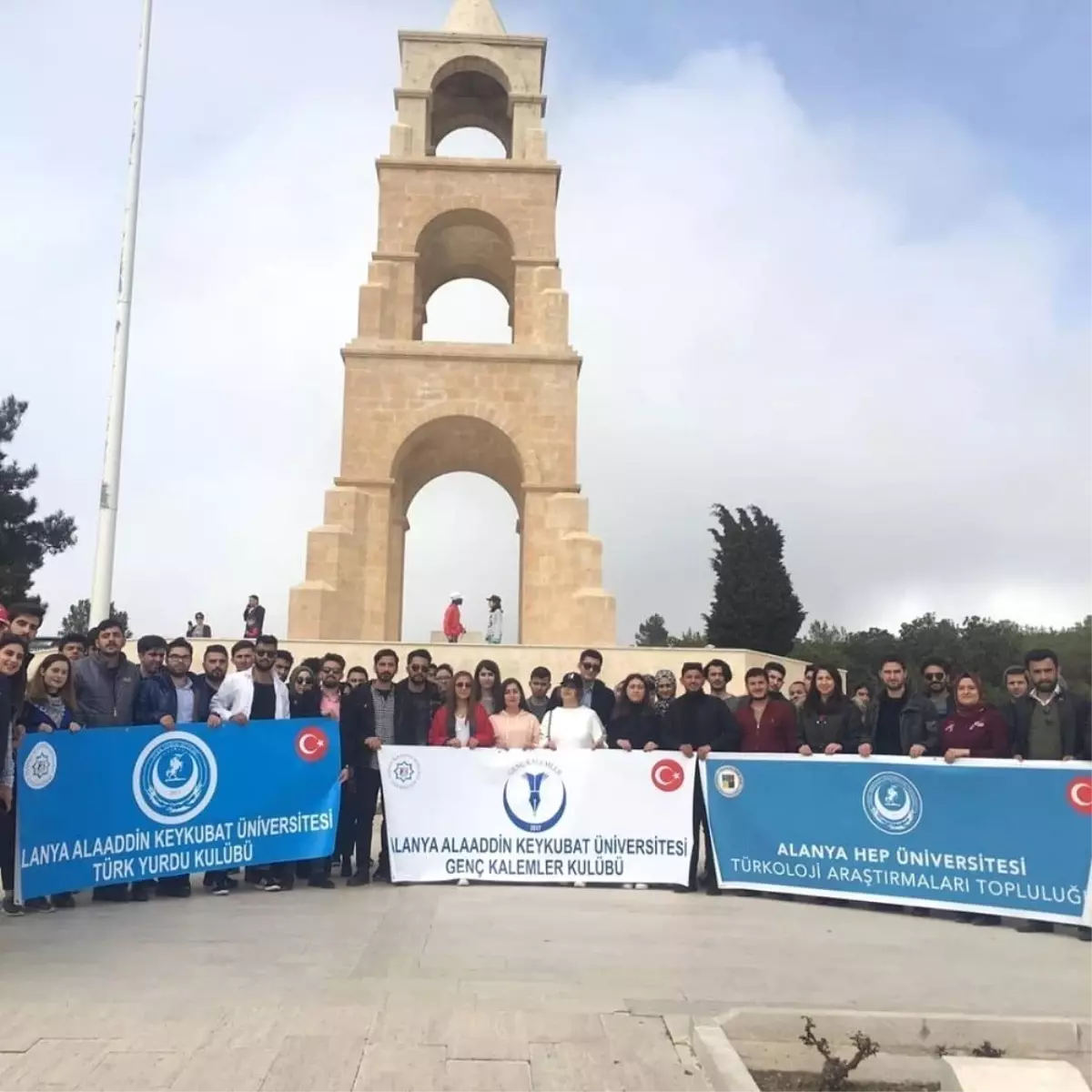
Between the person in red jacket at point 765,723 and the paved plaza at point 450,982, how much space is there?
3.83 ft

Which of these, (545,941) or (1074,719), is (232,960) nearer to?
(545,941)

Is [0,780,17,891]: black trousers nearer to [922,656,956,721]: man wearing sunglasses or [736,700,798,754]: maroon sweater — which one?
[736,700,798,754]: maroon sweater

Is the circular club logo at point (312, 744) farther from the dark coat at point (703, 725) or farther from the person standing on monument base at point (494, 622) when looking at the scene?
the person standing on monument base at point (494, 622)

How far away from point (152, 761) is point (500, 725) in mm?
2678

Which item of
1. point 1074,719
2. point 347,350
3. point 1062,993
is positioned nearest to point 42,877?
point 1062,993

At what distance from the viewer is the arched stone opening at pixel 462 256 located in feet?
77.3

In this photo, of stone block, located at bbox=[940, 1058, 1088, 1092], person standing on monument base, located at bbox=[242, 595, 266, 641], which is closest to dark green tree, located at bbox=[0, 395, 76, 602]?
person standing on monument base, located at bbox=[242, 595, 266, 641]

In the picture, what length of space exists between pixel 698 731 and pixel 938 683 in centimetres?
201

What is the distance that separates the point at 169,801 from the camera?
24.9 feet

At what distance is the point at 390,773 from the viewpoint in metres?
8.16

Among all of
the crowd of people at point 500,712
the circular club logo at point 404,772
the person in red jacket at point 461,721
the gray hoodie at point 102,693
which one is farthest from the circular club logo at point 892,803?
the gray hoodie at point 102,693

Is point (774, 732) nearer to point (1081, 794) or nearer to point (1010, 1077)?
point (1081, 794)

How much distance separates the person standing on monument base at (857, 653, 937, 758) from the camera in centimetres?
792

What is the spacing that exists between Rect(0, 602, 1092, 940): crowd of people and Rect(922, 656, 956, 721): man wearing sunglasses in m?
0.02
